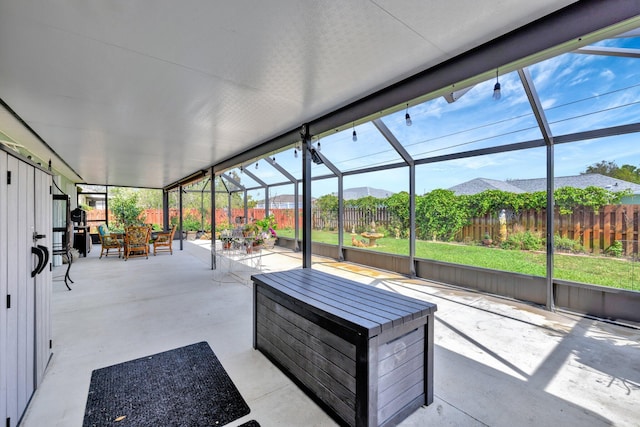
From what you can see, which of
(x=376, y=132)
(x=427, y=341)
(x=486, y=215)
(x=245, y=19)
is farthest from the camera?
(x=376, y=132)

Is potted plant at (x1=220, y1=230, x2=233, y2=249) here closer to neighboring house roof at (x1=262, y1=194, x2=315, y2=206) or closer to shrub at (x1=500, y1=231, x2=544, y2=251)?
neighboring house roof at (x1=262, y1=194, x2=315, y2=206)

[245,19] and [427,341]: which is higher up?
[245,19]

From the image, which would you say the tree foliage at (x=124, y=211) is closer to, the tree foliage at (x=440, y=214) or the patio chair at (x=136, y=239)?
the patio chair at (x=136, y=239)

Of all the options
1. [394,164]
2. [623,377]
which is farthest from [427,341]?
[394,164]

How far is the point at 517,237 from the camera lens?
156 inches

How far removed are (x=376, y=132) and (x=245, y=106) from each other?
8.57 ft

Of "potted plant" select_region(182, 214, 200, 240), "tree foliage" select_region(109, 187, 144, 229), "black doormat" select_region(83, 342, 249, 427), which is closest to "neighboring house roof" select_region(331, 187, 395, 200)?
"black doormat" select_region(83, 342, 249, 427)

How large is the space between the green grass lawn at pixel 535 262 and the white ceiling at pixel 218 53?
3.09 m

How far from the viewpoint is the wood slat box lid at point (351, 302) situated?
1596 mm

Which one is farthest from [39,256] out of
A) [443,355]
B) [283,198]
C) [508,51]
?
[283,198]

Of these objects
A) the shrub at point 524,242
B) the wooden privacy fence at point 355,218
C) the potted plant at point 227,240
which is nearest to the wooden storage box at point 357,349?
the shrub at point 524,242

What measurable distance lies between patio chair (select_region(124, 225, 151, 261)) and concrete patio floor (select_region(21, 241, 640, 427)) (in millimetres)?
2997

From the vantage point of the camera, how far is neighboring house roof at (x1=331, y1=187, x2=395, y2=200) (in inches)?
234

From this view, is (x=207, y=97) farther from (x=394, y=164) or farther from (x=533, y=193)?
(x=533, y=193)
